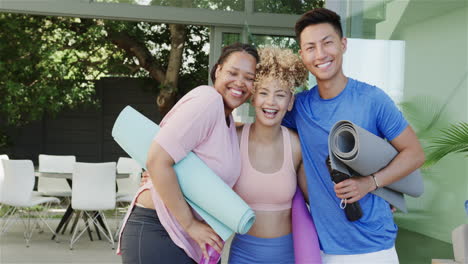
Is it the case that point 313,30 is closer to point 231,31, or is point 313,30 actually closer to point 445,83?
point 445,83

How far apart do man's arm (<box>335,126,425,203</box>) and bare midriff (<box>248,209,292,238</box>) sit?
28 cm

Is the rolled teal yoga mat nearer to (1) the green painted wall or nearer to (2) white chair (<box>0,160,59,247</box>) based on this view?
(1) the green painted wall

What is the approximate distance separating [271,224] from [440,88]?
1605 mm

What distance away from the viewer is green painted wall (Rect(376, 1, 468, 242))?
3.14 meters

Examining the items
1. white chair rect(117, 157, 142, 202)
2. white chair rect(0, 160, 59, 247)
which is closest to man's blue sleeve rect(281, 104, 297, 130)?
white chair rect(0, 160, 59, 247)

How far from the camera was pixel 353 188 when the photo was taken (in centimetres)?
189

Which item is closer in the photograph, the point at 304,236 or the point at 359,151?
the point at 359,151

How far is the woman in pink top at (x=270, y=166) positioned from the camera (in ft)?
6.78

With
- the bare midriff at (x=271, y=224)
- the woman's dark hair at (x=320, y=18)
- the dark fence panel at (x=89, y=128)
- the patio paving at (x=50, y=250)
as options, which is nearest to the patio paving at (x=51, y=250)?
the patio paving at (x=50, y=250)

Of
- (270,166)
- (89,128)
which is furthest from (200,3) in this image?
(89,128)

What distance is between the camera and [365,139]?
6.01ft

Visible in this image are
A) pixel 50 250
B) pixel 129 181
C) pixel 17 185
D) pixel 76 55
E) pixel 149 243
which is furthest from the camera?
pixel 76 55

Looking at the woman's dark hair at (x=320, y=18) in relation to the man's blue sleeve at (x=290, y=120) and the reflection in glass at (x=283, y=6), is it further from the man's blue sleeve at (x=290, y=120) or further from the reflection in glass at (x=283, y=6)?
the reflection in glass at (x=283, y=6)

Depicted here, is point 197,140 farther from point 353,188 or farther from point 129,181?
point 129,181
